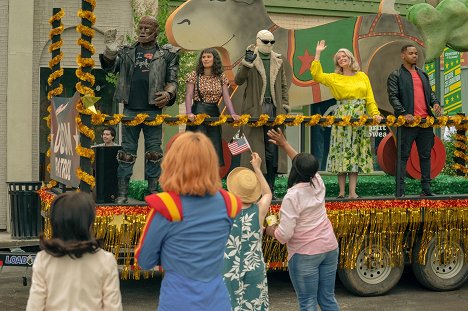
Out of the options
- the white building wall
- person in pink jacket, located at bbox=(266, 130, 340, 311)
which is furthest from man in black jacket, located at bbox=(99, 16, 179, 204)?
the white building wall

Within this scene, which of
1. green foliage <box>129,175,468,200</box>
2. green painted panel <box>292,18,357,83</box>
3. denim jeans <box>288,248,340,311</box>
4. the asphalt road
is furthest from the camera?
green painted panel <box>292,18,357,83</box>

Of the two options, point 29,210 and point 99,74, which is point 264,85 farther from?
point 99,74

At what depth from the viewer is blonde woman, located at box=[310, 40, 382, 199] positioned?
9.70 m

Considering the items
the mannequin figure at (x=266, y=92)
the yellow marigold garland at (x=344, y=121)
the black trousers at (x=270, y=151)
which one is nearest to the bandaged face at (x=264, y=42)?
the mannequin figure at (x=266, y=92)

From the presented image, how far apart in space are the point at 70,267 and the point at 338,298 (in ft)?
19.7

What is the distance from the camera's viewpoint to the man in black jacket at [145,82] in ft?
29.2

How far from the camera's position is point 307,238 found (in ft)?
20.9

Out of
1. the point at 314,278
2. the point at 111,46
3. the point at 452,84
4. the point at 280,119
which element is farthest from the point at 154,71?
Result: the point at 452,84

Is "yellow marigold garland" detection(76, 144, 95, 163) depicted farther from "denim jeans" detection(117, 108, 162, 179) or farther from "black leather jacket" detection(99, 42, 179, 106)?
"black leather jacket" detection(99, 42, 179, 106)

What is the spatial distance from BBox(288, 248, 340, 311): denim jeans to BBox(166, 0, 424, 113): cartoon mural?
472 centimetres

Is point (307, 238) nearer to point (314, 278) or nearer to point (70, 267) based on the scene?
point (314, 278)

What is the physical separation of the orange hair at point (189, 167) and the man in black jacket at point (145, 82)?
15.1ft

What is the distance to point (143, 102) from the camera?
29.3 ft

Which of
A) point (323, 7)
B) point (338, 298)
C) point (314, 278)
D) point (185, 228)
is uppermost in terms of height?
point (323, 7)
